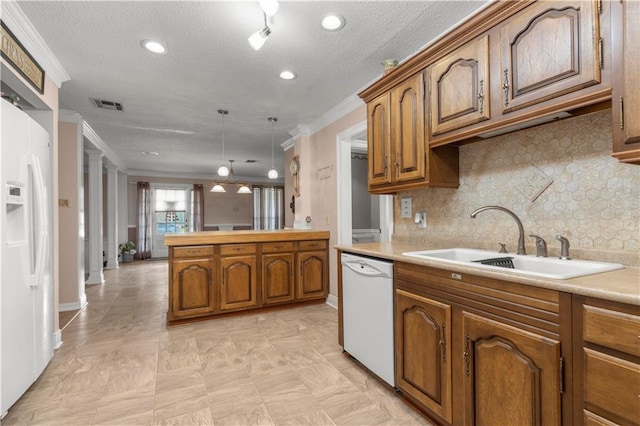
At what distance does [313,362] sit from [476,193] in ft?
5.82

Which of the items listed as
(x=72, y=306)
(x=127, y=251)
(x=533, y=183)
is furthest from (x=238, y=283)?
(x=127, y=251)

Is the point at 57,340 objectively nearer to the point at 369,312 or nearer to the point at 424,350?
the point at 369,312

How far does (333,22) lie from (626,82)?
1.66 metres

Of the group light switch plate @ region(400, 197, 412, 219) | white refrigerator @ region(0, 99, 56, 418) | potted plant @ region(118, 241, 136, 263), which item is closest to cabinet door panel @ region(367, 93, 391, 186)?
light switch plate @ region(400, 197, 412, 219)

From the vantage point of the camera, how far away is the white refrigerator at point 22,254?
1.71 metres

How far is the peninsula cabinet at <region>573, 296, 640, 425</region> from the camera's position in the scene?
0.93m

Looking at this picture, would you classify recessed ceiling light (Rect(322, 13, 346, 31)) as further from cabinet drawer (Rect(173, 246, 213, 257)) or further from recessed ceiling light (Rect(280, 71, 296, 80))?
cabinet drawer (Rect(173, 246, 213, 257))

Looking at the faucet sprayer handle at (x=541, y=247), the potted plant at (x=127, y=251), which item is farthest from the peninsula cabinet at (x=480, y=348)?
the potted plant at (x=127, y=251)

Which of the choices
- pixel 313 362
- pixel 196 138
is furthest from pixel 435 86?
pixel 196 138

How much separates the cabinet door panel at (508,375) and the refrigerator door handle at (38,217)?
2.62 meters

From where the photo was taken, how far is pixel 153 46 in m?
2.39

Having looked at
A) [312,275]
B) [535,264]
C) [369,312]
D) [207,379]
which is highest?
[535,264]

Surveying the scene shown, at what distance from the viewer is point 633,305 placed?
0.93 m

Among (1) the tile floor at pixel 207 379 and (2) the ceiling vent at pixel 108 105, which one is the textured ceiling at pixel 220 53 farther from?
(1) the tile floor at pixel 207 379
